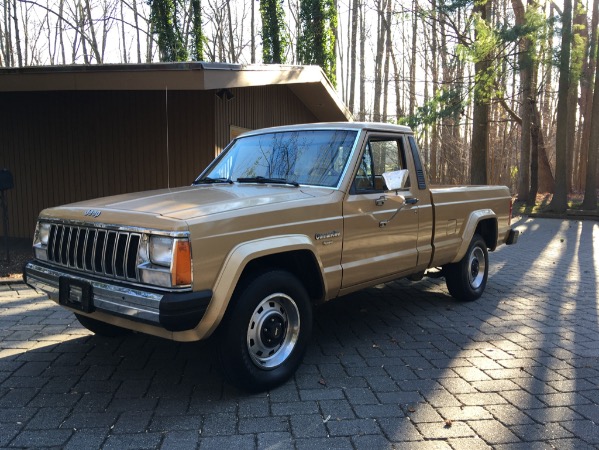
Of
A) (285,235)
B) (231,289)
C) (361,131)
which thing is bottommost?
(231,289)

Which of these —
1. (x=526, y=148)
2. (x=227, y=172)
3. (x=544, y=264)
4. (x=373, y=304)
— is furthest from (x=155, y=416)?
(x=526, y=148)

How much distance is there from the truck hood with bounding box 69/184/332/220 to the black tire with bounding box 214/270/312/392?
1.82 ft

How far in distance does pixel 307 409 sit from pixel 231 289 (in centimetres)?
96

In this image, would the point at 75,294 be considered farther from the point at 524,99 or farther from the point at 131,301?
the point at 524,99

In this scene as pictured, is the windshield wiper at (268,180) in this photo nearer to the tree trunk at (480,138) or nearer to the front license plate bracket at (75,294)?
the front license plate bracket at (75,294)

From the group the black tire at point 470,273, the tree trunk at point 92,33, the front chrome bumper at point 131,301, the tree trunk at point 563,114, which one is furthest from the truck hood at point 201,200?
the tree trunk at point 92,33

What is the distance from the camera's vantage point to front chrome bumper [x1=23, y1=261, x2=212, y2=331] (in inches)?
117

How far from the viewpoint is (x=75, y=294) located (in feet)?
11.3

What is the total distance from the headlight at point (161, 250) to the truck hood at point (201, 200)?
16 centimetres

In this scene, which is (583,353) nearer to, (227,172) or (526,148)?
(227,172)

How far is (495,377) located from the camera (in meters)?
3.88

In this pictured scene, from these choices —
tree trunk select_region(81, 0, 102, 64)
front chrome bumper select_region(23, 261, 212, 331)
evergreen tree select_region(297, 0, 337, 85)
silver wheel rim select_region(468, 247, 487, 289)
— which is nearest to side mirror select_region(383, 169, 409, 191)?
front chrome bumper select_region(23, 261, 212, 331)

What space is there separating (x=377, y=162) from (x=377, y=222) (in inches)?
25.8

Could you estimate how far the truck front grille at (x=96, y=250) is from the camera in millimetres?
3215
